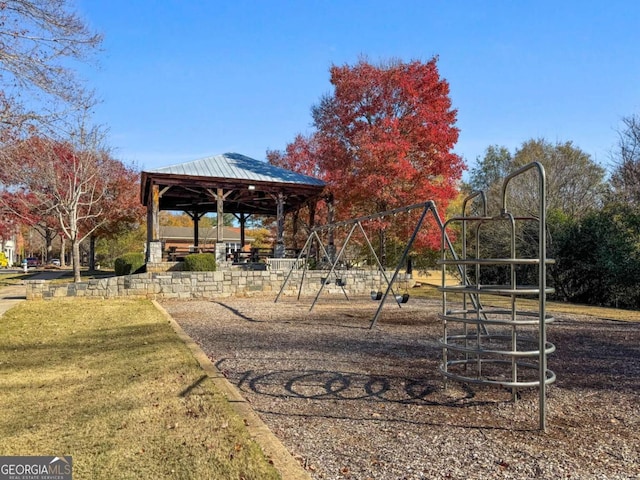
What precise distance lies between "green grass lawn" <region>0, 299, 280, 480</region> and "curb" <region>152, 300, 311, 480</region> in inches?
2.5

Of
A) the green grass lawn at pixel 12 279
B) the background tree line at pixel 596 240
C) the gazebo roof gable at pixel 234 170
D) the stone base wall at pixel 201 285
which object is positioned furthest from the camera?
the green grass lawn at pixel 12 279

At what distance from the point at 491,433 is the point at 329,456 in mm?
1188

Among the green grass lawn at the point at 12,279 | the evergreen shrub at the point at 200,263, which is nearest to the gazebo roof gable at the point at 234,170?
the evergreen shrub at the point at 200,263

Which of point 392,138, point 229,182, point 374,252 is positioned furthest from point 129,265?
point 374,252

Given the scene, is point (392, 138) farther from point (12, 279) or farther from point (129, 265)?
point (12, 279)

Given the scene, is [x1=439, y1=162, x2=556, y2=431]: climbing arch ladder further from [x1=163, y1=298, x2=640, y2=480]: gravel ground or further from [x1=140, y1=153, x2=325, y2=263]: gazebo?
[x1=140, y1=153, x2=325, y2=263]: gazebo

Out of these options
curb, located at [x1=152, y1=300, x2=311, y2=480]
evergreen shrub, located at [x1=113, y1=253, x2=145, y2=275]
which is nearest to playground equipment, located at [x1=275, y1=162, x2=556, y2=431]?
curb, located at [x1=152, y1=300, x2=311, y2=480]

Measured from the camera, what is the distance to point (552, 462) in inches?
115

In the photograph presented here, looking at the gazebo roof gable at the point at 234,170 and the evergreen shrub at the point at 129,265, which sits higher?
the gazebo roof gable at the point at 234,170

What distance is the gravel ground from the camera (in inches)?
115

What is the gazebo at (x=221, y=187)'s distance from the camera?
55.2 ft

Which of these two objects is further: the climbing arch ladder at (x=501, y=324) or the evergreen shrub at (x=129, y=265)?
the evergreen shrub at (x=129, y=265)

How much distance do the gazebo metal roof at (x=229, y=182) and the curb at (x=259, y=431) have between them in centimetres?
1237

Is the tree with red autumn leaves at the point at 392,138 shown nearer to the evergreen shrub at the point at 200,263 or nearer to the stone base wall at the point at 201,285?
the stone base wall at the point at 201,285
